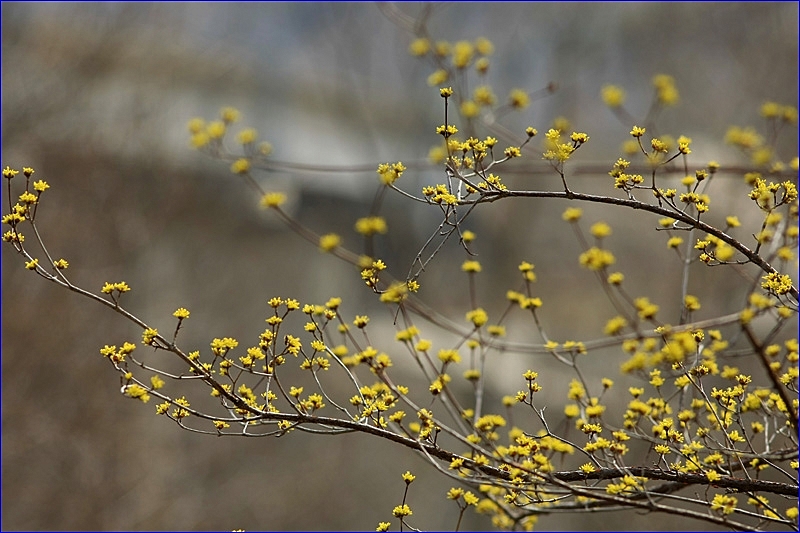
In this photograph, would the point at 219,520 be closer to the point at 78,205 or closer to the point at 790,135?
the point at 78,205

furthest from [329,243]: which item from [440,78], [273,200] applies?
[440,78]

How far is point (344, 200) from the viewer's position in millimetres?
7105

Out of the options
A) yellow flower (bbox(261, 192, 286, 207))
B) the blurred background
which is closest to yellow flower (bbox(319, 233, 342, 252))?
yellow flower (bbox(261, 192, 286, 207))

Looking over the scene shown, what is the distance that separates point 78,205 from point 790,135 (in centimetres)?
551

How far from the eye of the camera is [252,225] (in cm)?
679

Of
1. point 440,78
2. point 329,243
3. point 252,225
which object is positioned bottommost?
point 329,243

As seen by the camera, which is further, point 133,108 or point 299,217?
point 299,217

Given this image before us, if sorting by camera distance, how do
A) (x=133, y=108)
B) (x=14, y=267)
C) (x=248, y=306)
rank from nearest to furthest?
(x=14, y=267)
(x=133, y=108)
(x=248, y=306)

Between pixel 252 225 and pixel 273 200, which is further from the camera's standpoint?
pixel 252 225

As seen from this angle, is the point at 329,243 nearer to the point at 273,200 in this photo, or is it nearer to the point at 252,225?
the point at 273,200

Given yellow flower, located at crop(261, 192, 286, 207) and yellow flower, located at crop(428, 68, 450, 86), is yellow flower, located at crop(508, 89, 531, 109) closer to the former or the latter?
yellow flower, located at crop(428, 68, 450, 86)

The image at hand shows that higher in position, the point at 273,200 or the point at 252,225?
the point at 252,225

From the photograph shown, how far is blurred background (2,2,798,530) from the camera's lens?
4.85m

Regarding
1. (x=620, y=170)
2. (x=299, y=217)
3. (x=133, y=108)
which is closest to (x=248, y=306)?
(x=299, y=217)
